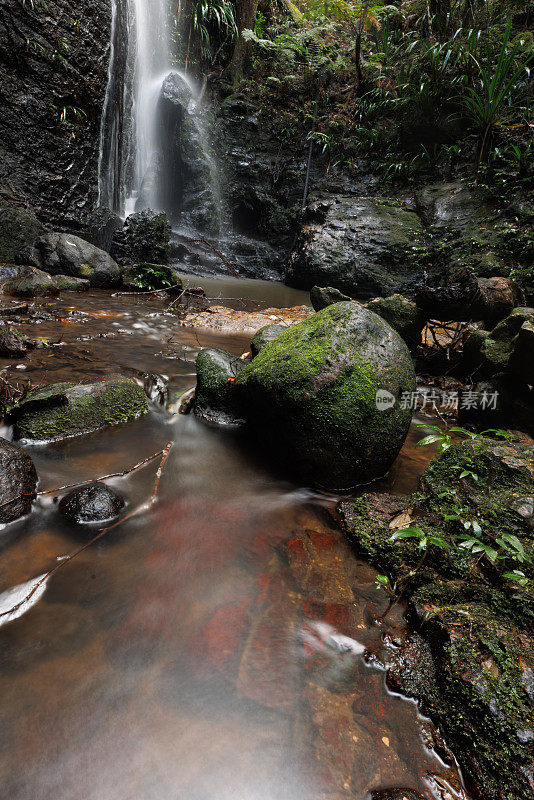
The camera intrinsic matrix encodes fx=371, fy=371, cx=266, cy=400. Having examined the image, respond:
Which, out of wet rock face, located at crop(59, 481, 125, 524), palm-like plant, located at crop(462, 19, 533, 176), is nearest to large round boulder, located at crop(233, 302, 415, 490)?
wet rock face, located at crop(59, 481, 125, 524)

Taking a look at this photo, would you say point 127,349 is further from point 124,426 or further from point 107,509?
point 107,509

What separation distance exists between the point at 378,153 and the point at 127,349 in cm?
1081

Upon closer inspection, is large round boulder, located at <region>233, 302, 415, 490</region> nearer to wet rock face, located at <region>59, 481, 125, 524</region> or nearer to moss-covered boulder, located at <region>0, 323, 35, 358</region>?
wet rock face, located at <region>59, 481, 125, 524</region>

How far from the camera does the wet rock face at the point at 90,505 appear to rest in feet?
6.39

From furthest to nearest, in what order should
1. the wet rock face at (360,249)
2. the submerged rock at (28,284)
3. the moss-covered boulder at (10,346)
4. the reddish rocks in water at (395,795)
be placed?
the wet rock face at (360,249) < the submerged rock at (28,284) < the moss-covered boulder at (10,346) < the reddish rocks in water at (395,795)

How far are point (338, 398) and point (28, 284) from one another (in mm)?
5930

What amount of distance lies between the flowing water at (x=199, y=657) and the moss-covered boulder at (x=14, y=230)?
21.2 ft

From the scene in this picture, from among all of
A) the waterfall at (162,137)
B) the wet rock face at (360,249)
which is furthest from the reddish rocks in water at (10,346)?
the waterfall at (162,137)

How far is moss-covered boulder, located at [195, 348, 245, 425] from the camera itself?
10.5ft

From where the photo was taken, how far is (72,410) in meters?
2.70

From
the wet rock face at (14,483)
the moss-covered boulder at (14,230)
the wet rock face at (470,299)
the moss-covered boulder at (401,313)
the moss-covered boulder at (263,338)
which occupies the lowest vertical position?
the wet rock face at (14,483)

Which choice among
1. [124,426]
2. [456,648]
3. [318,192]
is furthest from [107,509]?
[318,192]

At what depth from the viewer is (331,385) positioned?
7.78 ft

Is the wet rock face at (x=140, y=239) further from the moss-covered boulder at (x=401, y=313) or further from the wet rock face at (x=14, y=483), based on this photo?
the wet rock face at (x=14, y=483)
